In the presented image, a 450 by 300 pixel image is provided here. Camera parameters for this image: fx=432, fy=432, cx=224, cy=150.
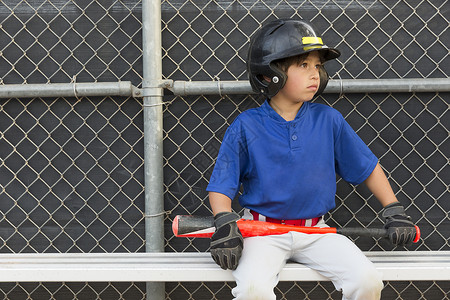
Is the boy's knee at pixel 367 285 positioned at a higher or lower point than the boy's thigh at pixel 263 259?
lower

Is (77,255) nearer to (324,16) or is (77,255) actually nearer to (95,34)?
(95,34)

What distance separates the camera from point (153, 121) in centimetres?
216

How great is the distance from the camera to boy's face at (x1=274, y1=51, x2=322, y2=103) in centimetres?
181

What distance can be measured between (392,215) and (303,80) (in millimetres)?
680

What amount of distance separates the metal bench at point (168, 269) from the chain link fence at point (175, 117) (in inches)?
22.4

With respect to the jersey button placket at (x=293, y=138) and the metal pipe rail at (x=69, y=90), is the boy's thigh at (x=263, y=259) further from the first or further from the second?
the metal pipe rail at (x=69, y=90)

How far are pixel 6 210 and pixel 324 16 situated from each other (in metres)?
2.04

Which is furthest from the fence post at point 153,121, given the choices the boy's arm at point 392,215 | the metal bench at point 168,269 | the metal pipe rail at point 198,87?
the boy's arm at point 392,215

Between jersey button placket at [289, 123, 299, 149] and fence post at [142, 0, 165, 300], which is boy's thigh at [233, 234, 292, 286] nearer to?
jersey button placket at [289, 123, 299, 149]

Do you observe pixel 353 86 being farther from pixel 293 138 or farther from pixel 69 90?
pixel 69 90

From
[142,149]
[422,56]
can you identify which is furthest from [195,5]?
[422,56]

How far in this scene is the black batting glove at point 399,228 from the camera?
175 cm

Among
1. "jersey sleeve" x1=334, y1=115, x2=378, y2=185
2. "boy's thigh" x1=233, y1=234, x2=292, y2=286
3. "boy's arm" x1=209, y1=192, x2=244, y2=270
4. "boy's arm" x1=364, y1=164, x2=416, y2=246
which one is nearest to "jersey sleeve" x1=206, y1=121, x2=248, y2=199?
"boy's arm" x1=209, y1=192, x2=244, y2=270

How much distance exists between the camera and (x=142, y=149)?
2.38m
